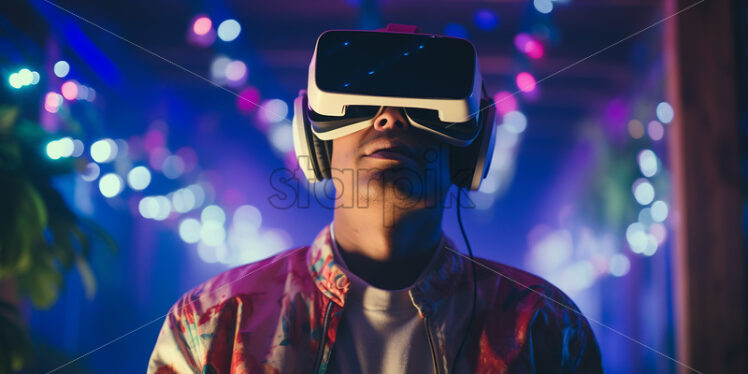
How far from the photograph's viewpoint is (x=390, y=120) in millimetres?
940

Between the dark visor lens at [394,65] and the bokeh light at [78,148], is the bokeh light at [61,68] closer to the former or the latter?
the bokeh light at [78,148]

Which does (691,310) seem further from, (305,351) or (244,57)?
(244,57)

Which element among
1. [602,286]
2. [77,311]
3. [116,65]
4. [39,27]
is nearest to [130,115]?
[116,65]

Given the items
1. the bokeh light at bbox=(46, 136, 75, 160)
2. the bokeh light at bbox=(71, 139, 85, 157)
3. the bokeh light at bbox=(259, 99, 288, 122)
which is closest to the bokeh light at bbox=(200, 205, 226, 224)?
the bokeh light at bbox=(259, 99, 288, 122)

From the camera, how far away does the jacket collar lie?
93 centimetres

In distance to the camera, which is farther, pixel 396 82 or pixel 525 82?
pixel 525 82

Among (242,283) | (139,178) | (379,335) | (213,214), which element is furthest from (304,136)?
(139,178)

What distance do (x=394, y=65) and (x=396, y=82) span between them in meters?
0.04

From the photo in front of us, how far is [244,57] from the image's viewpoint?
267cm

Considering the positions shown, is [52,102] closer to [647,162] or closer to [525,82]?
[525,82]

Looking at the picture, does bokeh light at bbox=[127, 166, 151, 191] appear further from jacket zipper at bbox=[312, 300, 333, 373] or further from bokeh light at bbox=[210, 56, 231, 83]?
jacket zipper at bbox=[312, 300, 333, 373]

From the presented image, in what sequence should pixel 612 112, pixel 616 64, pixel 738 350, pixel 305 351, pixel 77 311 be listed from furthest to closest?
pixel 612 112, pixel 616 64, pixel 77 311, pixel 738 350, pixel 305 351

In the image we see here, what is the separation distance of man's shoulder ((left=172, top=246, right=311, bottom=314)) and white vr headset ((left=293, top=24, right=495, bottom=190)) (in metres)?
0.28

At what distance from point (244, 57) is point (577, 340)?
228cm
